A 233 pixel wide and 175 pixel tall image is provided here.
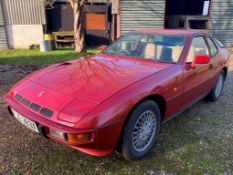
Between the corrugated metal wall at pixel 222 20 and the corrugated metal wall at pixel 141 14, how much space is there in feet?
8.84

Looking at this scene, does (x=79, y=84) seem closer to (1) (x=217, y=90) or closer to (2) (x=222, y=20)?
(1) (x=217, y=90)

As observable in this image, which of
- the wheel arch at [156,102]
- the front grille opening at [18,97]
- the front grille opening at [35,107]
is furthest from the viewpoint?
the front grille opening at [18,97]

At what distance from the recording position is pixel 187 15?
13375mm

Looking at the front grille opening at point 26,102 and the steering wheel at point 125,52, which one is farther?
the steering wheel at point 125,52

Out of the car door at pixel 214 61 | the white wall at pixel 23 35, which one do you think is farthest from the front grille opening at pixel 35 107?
the white wall at pixel 23 35

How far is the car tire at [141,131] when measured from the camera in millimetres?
2508

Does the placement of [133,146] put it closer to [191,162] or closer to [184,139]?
[191,162]

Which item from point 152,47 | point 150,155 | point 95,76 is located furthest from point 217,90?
point 95,76

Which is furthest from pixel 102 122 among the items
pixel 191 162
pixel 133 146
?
pixel 191 162

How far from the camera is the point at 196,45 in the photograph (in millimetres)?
3768

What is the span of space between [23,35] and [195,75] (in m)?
11.4

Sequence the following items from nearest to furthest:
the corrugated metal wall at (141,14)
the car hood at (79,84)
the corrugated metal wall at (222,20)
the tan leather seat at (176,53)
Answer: the car hood at (79,84) < the tan leather seat at (176,53) < the corrugated metal wall at (141,14) < the corrugated metal wall at (222,20)

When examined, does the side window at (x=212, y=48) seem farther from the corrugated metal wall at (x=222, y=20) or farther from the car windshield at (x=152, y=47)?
the corrugated metal wall at (x=222, y=20)

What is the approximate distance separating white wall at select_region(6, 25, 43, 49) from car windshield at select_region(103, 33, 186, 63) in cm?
983
